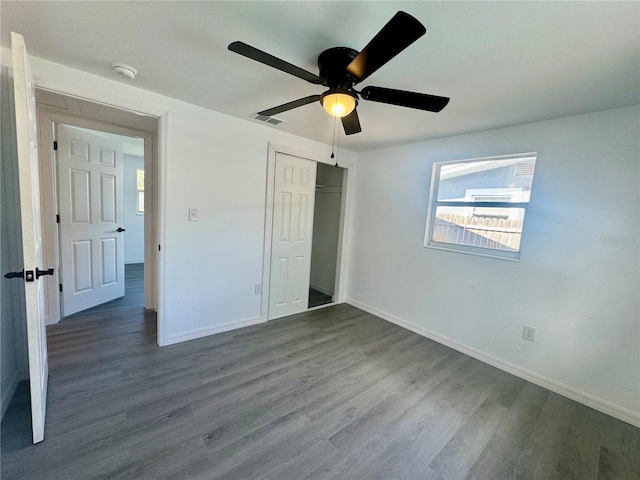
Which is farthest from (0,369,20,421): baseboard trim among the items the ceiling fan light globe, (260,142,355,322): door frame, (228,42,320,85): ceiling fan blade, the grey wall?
the ceiling fan light globe

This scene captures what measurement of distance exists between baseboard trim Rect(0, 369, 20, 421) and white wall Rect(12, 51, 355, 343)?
94cm

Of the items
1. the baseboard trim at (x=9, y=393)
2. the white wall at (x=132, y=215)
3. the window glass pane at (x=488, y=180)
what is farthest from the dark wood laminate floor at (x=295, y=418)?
the white wall at (x=132, y=215)

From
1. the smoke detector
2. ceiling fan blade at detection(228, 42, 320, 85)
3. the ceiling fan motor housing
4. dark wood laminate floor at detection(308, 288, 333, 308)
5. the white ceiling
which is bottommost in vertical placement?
dark wood laminate floor at detection(308, 288, 333, 308)

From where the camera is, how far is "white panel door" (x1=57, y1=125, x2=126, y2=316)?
9.21 feet

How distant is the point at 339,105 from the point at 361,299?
2.90 m

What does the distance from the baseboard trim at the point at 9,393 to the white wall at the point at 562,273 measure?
3.49 metres

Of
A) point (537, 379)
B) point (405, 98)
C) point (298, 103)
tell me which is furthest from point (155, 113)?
point (537, 379)

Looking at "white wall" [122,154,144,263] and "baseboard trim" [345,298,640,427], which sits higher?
"white wall" [122,154,144,263]

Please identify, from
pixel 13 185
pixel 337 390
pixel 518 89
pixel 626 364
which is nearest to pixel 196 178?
pixel 13 185

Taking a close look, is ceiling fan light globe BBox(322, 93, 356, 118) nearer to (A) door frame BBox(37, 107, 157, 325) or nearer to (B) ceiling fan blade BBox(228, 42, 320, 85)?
(B) ceiling fan blade BBox(228, 42, 320, 85)

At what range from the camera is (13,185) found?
70.0 inches

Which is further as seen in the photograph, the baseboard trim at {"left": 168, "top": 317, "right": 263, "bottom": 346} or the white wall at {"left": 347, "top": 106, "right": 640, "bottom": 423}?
the baseboard trim at {"left": 168, "top": 317, "right": 263, "bottom": 346}

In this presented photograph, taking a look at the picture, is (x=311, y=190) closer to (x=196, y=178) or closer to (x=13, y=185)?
(x=196, y=178)

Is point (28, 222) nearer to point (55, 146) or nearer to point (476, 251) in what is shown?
point (55, 146)
